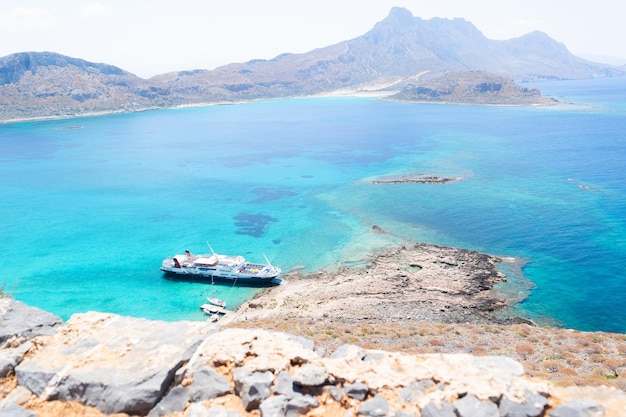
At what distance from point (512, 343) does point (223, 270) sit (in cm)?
3795

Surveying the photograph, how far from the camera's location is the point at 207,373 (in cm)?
1459

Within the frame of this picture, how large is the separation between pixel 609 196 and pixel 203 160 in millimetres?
110688

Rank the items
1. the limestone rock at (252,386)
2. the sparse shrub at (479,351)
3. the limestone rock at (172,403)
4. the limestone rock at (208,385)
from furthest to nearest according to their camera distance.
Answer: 1. the sparse shrub at (479,351)
2. the limestone rock at (208,385)
3. the limestone rock at (172,403)
4. the limestone rock at (252,386)

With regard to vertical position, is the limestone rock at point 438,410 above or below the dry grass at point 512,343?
above

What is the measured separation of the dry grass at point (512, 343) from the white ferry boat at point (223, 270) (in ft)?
62.2

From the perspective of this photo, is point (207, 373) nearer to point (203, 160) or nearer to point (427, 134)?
point (203, 160)

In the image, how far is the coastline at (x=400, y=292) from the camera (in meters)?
45.3

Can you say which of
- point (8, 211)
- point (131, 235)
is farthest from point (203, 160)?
point (131, 235)

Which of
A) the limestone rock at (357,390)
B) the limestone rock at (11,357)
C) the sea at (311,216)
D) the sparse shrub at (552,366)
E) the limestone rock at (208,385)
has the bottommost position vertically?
the sea at (311,216)

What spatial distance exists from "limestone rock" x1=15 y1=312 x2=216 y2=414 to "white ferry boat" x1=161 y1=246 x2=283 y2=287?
3786 centimetres

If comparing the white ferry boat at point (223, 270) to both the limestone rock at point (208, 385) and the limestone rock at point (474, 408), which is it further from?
the limestone rock at point (474, 408)

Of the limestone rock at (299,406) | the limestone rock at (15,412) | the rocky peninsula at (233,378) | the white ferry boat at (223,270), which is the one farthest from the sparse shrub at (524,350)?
the white ferry boat at (223,270)

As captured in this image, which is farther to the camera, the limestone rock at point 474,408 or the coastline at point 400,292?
the coastline at point 400,292

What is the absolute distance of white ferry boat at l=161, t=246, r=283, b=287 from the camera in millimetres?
56188
